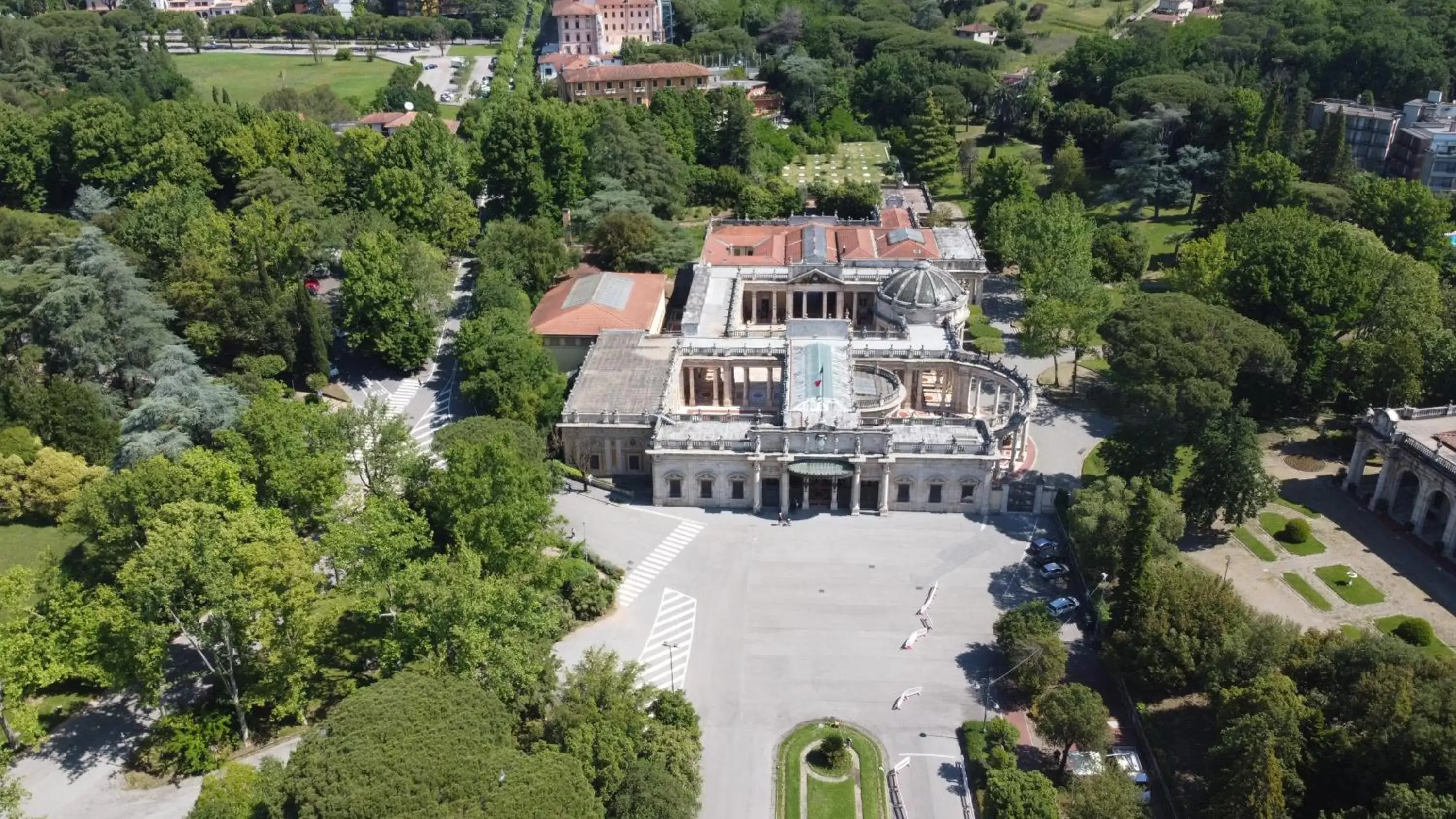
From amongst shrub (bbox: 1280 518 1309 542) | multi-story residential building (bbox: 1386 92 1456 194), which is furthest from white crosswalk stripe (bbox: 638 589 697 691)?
multi-story residential building (bbox: 1386 92 1456 194)

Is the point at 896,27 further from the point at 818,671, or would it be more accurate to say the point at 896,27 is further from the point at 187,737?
the point at 187,737

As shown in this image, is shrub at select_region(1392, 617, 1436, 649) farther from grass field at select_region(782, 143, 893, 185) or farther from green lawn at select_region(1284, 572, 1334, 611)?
grass field at select_region(782, 143, 893, 185)

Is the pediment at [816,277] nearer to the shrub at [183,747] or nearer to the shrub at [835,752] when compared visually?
the shrub at [835,752]

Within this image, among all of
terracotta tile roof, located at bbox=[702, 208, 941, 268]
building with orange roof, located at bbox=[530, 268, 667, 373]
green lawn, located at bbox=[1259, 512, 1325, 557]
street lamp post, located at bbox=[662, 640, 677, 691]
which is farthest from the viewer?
terracotta tile roof, located at bbox=[702, 208, 941, 268]

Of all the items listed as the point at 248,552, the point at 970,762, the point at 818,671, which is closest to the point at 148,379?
the point at 248,552

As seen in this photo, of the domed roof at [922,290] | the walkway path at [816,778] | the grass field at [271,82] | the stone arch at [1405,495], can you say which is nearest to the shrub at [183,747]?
the walkway path at [816,778]

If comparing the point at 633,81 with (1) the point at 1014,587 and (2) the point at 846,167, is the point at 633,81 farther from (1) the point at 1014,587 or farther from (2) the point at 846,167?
(1) the point at 1014,587

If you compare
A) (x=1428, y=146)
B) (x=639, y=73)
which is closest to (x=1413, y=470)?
(x=1428, y=146)
